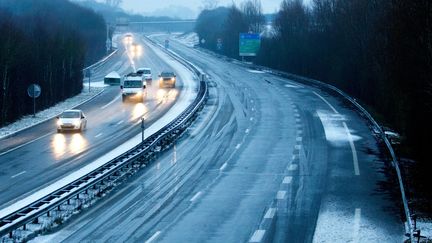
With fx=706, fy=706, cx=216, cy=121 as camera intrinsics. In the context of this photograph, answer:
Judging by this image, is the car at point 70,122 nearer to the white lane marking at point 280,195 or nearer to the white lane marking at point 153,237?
the white lane marking at point 280,195

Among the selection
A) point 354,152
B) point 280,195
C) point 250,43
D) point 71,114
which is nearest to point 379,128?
point 354,152

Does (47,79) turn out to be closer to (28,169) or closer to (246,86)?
(246,86)

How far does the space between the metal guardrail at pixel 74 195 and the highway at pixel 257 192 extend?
588mm

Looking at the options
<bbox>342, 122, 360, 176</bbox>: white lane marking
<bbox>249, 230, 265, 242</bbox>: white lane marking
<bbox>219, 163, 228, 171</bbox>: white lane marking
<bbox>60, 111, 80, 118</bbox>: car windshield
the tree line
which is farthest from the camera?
the tree line

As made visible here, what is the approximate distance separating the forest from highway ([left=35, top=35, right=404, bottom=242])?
2233mm

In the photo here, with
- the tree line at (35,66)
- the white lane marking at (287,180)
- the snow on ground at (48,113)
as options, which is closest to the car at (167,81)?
the snow on ground at (48,113)

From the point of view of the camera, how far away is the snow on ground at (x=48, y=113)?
42.4 meters

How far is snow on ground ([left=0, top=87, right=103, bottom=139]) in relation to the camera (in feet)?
139

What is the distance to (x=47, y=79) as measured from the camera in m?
57.3

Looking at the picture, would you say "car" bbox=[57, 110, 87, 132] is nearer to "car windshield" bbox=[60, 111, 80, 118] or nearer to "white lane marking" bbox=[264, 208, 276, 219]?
"car windshield" bbox=[60, 111, 80, 118]

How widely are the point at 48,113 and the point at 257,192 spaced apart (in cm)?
3082

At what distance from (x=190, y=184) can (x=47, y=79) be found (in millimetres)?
34968

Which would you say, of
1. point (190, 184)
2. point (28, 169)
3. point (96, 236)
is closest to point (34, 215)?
point (96, 236)

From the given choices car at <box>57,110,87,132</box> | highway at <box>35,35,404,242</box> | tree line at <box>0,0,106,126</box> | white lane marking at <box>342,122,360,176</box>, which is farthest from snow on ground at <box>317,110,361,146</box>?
tree line at <box>0,0,106,126</box>
